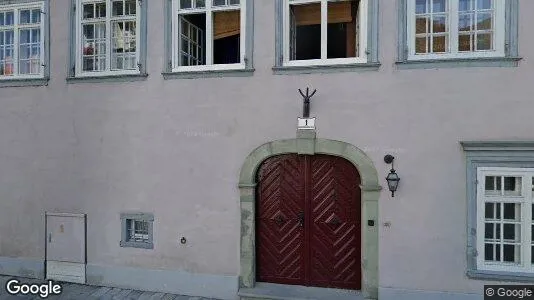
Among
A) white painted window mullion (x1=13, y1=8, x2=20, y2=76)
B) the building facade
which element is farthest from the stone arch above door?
white painted window mullion (x1=13, y1=8, x2=20, y2=76)

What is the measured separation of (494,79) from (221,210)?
4653 millimetres

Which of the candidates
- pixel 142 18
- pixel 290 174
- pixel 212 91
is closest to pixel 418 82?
pixel 290 174

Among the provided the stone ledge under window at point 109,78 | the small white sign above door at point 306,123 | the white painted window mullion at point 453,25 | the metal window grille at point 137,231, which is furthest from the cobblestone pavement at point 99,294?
the white painted window mullion at point 453,25

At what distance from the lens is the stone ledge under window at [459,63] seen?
6.00 meters

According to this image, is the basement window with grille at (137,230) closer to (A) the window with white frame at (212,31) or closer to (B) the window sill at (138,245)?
(B) the window sill at (138,245)

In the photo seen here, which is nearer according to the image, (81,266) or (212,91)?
(212,91)

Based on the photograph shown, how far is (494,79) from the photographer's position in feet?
19.9

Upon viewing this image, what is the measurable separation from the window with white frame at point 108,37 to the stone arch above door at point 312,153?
2772 mm

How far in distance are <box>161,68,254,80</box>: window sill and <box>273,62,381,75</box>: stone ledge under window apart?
0.50 meters

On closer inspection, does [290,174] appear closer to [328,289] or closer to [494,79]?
[328,289]

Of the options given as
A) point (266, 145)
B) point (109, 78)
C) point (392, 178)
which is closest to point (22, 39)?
point (109, 78)

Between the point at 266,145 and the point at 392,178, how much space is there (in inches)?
80.3

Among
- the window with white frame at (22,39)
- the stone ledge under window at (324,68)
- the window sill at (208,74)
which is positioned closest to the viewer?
the stone ledge under window at (324,68)

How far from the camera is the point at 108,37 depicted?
759 cm
